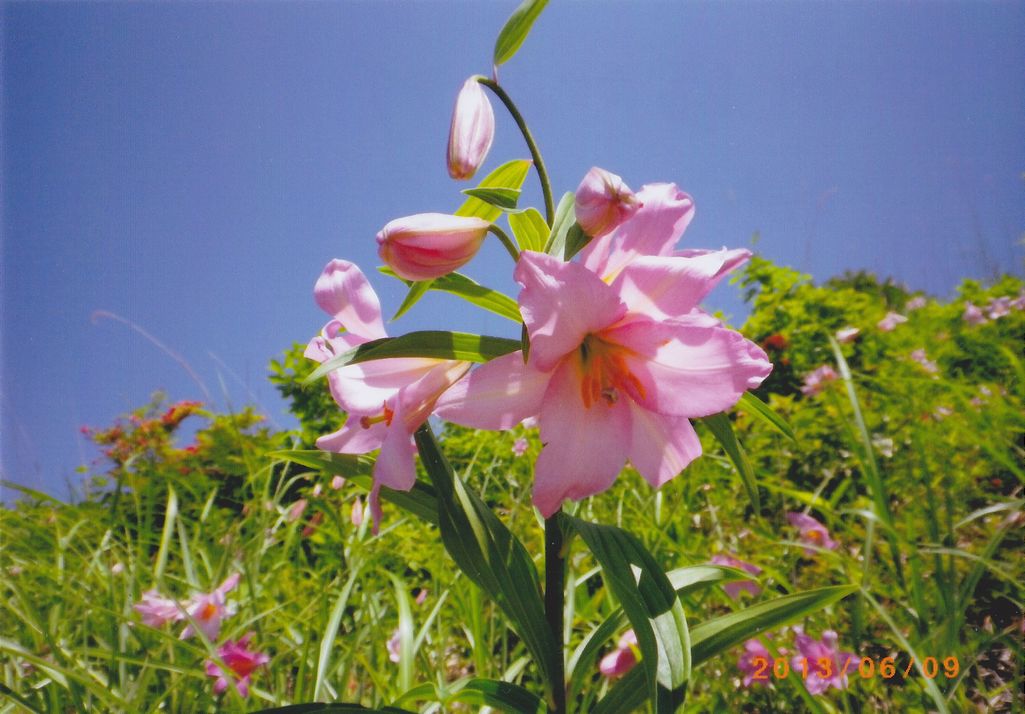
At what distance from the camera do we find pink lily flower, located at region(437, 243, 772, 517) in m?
0.63

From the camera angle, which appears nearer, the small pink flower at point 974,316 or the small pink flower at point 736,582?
the small pink flower at point 736,582

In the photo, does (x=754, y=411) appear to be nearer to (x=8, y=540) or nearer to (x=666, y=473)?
(x=666, y=473)

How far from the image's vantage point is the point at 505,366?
669 mm

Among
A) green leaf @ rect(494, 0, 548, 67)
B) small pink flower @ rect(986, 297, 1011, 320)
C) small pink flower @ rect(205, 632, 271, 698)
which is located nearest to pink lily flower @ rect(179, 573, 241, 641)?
small pink flower @ rect(205, 632, 271, 698)

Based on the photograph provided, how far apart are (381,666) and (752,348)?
1192 mm

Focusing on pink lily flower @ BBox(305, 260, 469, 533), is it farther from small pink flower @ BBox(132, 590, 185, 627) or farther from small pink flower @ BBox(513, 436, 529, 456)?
small pink flower @ BBox(513, 436, 529, 456)

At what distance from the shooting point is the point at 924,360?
2.94 m

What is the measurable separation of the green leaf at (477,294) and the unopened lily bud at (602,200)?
0.16m

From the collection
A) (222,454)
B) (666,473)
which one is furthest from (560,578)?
(222,454)

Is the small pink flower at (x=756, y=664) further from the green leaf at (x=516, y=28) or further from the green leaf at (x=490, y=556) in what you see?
the green leaf at (x=516, y=28)

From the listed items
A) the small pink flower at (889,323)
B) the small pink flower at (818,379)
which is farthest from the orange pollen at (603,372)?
the small pink flower at (889,323)

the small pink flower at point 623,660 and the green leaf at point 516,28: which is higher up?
the green leaf at point 516,28

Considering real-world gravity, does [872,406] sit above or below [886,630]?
above

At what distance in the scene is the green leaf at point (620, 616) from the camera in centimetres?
85
